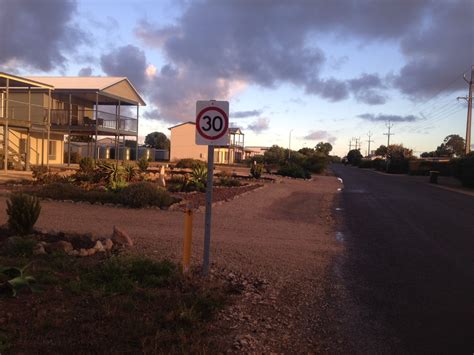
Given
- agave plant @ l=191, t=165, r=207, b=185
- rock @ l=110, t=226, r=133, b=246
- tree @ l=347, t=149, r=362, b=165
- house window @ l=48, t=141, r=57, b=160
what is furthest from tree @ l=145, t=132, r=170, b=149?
rock @ l=110, t=226, r=133, b=246

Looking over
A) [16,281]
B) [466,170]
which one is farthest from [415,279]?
[466,170]

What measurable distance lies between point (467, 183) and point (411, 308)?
34.6m

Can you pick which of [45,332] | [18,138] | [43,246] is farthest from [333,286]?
[18,138]

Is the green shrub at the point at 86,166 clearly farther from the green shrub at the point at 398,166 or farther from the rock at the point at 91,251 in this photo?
the green shrub at the point at 398,166

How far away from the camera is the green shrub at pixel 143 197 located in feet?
49.6

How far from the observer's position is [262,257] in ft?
29.0

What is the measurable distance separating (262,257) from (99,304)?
12.9ft

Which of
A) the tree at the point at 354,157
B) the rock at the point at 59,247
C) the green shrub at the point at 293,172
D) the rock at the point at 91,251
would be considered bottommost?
the rock at the point at 91,251

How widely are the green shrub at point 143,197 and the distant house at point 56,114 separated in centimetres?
1391

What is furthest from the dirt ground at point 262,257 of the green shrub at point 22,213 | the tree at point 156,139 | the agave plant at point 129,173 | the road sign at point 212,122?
the tree at point 156,139

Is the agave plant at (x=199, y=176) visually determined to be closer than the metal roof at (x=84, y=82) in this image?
Yes

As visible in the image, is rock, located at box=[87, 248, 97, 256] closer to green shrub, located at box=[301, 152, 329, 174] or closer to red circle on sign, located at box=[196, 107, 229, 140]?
red circle on sign, located at box=[196, 107, 229, 140]

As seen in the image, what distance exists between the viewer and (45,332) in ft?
15.3

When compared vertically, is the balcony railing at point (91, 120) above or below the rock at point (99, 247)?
above
